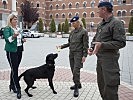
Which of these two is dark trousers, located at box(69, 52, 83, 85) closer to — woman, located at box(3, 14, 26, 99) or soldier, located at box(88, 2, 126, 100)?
woman, located at box(3, 14, 26, 99)

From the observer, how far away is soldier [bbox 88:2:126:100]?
4.42m

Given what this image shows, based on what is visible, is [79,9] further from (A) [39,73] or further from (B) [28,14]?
(A) [39,73]

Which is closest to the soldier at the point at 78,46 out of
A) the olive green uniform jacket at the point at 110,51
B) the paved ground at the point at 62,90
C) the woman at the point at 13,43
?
the paved ground at the point at 62,90

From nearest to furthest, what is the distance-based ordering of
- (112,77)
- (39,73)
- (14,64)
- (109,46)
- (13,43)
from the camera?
(109,46)
(112,77)
(13,43)
(14,64)
(39,73)

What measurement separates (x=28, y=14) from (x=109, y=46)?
65.7 m

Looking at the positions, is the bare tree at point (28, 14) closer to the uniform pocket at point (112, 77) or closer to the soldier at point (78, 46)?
the soldier at point (78, 46)

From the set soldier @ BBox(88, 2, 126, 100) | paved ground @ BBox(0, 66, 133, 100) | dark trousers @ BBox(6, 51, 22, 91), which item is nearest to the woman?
dark trousers @ BBox(6, 51, 22, 91)

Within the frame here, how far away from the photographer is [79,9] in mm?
77312

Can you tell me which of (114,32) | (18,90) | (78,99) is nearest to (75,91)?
(78,99)

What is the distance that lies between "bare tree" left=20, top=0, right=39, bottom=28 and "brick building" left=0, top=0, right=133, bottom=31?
220 centimetres

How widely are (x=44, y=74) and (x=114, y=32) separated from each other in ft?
10.1

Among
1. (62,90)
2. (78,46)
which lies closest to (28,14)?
(62,90)

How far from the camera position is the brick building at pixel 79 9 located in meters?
70.2

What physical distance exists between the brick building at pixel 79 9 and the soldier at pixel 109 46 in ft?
217
